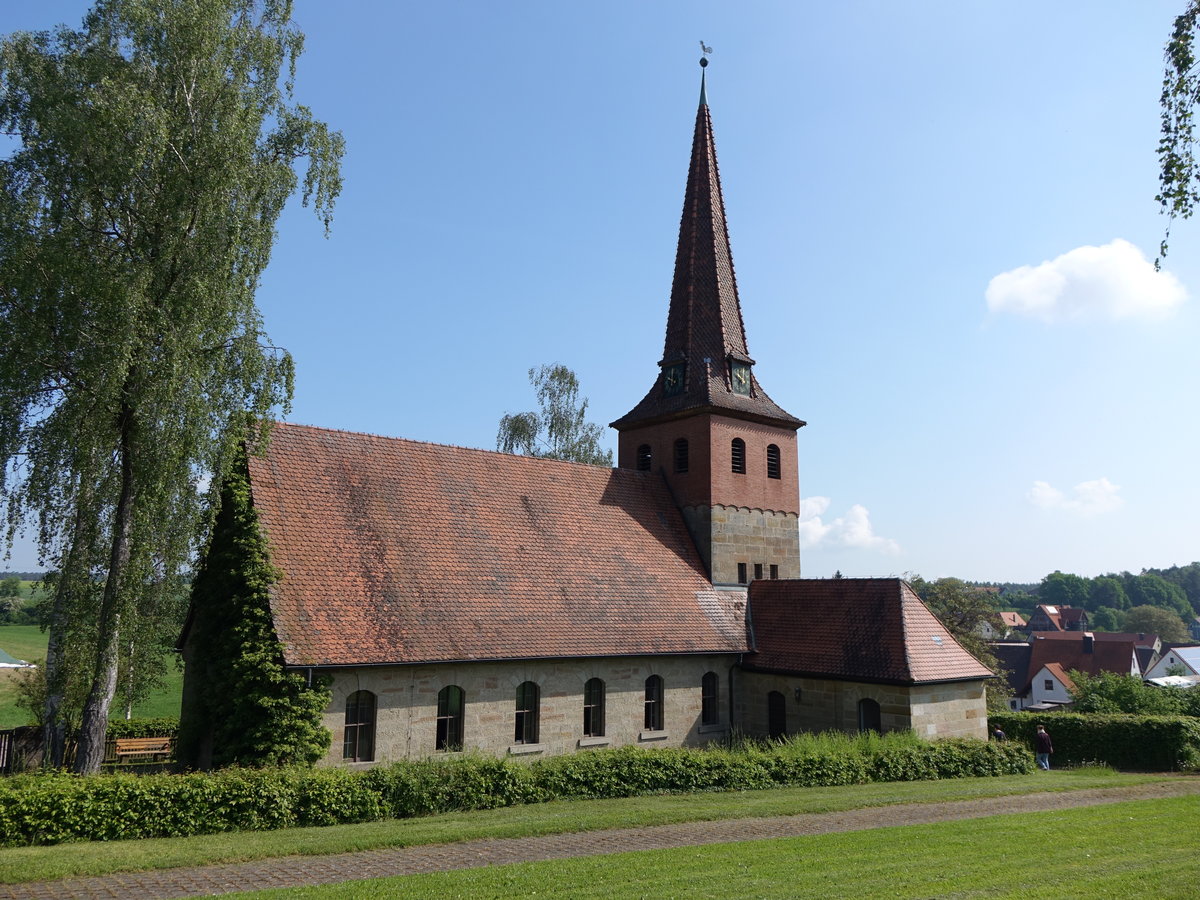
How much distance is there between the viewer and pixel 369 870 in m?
11.8

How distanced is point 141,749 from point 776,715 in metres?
18.6

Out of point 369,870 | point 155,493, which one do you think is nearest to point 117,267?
point 155,493

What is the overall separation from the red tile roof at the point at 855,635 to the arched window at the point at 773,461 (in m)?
4.57

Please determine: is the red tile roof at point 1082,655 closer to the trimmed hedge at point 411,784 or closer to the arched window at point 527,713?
the trimmed hedge at point 411,784

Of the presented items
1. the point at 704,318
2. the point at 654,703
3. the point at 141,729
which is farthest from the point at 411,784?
the point at 704,318

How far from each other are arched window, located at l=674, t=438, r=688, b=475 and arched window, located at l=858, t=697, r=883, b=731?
33.3 feet

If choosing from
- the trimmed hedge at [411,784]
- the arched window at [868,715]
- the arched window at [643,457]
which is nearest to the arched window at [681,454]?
the arched window at [643,457]

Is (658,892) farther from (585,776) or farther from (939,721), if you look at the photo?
(939,721)

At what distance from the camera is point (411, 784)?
15805 millimetres

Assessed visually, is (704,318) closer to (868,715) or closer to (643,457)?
(643,457)

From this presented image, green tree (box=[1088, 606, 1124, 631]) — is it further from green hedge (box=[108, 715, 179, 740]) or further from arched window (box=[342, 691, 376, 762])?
arched window (box=[342, 691, 376, 762])

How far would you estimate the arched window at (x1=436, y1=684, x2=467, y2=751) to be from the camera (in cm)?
1977

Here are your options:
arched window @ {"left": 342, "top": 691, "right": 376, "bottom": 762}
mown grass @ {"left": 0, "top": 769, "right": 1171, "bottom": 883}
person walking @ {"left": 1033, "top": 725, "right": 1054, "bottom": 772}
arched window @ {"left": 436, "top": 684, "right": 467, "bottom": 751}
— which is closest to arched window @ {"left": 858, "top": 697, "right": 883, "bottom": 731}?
mown grass @ {"left": 0, "top": 769, "right": 1171, "bottom": 883}

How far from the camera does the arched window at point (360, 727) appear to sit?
18.4 metres
